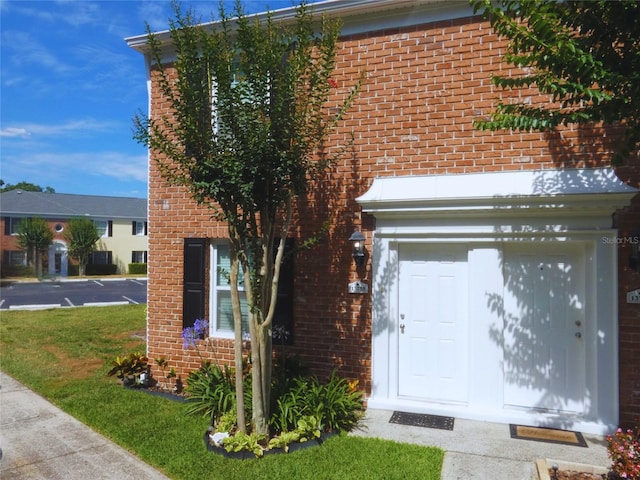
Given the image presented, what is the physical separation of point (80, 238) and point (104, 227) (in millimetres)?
3786

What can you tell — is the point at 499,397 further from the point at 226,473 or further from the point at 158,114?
the point at 158,114

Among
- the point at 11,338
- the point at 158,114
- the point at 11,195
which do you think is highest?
the point at 11,195

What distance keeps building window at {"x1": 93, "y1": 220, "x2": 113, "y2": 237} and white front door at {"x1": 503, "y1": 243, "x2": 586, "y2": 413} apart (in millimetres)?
38455

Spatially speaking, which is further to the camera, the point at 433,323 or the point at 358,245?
the point at 433,323

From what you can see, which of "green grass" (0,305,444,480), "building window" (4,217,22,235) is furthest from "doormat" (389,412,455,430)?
"building window" (4,217,22,235)

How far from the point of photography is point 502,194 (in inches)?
201

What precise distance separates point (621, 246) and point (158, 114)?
6.71 m

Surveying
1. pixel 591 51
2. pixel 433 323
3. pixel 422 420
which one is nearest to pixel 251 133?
pixel 591 51

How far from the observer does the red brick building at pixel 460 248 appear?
193 inches

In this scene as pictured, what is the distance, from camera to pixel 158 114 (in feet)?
22.8

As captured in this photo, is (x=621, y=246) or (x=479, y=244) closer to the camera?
(x=621, y=246)

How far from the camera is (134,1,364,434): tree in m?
4.42

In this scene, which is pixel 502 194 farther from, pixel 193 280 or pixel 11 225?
pixel 11 225

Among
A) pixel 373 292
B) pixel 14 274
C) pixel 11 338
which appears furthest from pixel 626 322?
pixel 14 274
